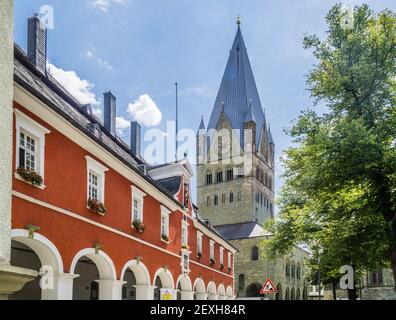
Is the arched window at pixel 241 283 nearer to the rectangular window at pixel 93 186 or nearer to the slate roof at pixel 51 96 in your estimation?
the slate roof at pixel 51 96

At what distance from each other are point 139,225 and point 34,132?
793 centimetres

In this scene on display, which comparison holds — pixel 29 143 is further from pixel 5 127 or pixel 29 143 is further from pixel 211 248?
pixel 211 248

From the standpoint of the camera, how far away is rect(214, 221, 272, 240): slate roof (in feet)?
244

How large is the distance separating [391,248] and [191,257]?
1279cm

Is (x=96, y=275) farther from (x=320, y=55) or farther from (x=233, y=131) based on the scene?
(x=233, y=131)

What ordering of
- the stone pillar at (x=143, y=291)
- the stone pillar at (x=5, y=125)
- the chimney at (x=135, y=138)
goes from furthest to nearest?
the chimney at (x=135, y=138)
the stone pillar at (x=143, y=291)
the stone pillar at (x=5, y=125)

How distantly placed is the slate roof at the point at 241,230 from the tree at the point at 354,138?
173ft

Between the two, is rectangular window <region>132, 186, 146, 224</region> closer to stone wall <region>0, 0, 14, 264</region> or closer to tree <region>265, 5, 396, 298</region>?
tree <region>265, 5, 396, 298</region>

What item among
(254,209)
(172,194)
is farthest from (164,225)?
(254,209)

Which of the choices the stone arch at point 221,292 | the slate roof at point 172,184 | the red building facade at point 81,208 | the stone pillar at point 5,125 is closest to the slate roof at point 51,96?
the red building facade at point 81,208

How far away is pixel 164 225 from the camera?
2345cm

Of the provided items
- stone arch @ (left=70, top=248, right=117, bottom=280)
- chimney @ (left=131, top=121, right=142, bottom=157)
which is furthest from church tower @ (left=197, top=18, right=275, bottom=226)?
stone arch @ (left=70, top=248, right=117, bottom=280)

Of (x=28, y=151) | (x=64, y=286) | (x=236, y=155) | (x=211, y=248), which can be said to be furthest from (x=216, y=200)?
(x=28, y=151)

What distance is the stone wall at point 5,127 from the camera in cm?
514
